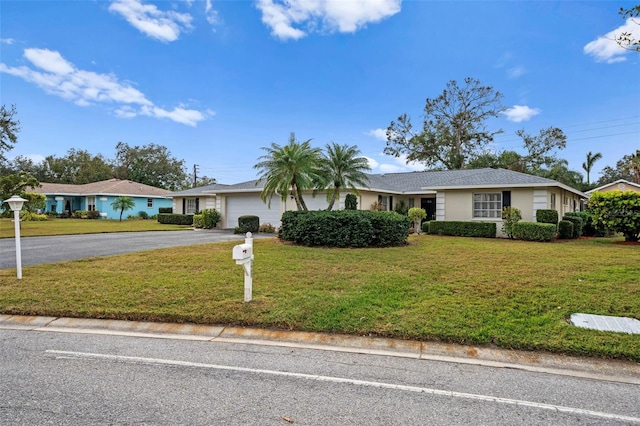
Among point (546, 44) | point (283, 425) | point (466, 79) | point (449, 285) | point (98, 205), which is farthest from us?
point (98, 205)

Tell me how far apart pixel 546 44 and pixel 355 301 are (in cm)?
1781

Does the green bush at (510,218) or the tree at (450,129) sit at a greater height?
the tree at (450,129)

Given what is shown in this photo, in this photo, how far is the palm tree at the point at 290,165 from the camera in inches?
563

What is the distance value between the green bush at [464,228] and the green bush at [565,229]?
8.89 feet

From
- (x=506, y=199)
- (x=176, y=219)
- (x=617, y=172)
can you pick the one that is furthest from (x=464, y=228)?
(x=617, y=172)

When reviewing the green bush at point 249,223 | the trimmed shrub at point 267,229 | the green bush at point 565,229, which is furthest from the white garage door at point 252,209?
the green bush at point 565,229

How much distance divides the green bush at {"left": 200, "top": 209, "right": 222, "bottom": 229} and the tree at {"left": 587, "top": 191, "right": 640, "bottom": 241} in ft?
66.8

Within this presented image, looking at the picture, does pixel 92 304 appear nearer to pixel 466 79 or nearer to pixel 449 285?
pixel 449 285

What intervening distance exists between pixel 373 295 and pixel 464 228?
1247 centimetres

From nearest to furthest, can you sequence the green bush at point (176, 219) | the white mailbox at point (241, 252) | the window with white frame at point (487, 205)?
the white mailbox at point (241, 252) → the window with white frame at point (487, 205) → the green bush at point (176, 219)

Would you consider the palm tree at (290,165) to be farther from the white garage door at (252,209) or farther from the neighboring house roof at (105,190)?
the neighboring house roof at (105,190)

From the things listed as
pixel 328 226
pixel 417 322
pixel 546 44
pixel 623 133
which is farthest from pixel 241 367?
pixel 623 133

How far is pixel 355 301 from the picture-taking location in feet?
19.3

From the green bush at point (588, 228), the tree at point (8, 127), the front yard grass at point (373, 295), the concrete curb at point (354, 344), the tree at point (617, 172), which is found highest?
the tree at point (8, 127)
